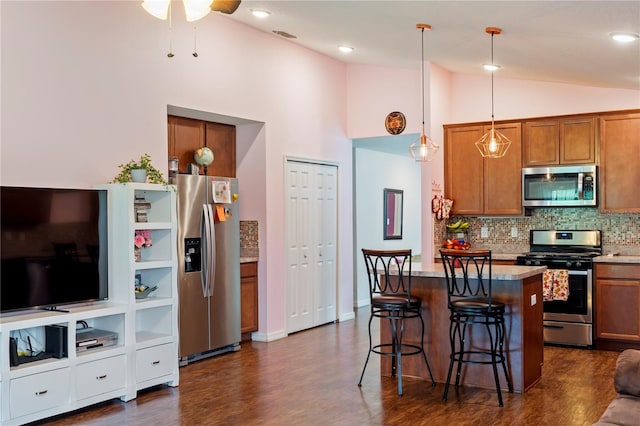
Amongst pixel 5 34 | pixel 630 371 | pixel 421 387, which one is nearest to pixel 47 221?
pixel 5 34

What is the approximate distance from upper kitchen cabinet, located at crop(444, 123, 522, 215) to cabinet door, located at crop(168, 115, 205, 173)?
299 centimetres

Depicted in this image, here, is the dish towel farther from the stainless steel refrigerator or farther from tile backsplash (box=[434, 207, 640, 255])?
the stainless steel refrigerator

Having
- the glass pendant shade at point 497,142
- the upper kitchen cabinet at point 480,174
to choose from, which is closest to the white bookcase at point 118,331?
the glass pendant shade at point 497,142

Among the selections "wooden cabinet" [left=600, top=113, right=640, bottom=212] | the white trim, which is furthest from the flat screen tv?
"wooden cabinet" [left=600, top=113, right=640, bottom=212]

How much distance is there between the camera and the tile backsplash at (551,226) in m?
6.86

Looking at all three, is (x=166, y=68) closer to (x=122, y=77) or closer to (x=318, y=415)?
(x=122, y=77)

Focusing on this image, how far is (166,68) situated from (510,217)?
13.9ft

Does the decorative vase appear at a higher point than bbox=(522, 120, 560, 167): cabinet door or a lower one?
lower

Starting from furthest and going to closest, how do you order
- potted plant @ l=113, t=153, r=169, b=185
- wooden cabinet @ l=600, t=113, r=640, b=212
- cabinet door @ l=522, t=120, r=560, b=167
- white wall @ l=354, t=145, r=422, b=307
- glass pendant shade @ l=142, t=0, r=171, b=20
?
white wall @ l=354, t=145, r=422, b=307
cabinet door @ l=522, t=120, r=560, b=167
wooden cabinet @ l=600, t=113, r=640, b=212
potted plant @ l=113, t=153, r=169, b=185
glass pendant shade @ l=142, t=0, r=171, b=20

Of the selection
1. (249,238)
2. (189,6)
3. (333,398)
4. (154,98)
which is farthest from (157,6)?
(249,238)

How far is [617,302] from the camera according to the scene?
628 cm

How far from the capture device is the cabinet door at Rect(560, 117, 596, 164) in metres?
6.83

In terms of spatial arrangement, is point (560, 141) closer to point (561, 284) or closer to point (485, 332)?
point (561, 284)

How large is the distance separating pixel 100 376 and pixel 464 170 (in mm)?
4762
